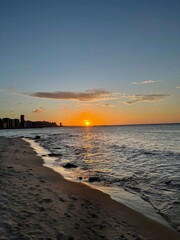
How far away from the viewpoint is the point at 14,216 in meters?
7.25

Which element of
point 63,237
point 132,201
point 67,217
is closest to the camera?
point 63,237

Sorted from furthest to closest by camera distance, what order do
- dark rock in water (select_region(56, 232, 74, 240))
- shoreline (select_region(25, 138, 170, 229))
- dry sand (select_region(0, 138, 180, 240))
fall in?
shoreline (select_region(25, 138, 170, 229)), dry sand (select_region(0, 138, 180, 240)), dark rock in water (select_region(56, 232, 74, 240))

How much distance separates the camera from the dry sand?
6.56m

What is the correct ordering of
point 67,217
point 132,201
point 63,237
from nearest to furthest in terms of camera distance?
point 63,237
point 67,217
point 132,201

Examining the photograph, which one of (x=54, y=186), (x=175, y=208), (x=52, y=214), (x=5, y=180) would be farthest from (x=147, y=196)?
(x=5, y=180)

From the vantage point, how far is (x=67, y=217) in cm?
787

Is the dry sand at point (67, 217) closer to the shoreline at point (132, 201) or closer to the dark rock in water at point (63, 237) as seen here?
the dark rock in water at point (63, 237)

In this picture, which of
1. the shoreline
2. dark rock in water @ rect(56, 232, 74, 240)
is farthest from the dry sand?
the shoreline

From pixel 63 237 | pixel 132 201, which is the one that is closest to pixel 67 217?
pixel 63 237

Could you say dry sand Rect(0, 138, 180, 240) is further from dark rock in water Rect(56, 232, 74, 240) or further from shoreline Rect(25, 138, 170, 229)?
shoreline Rect(25, 138, 170, 229)

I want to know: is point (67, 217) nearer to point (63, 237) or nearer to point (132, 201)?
point (63, 237)

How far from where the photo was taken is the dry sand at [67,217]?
258 inches

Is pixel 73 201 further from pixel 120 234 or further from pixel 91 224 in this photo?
pixel 120 234

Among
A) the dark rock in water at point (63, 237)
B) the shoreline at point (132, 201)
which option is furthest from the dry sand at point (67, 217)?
the shoreline at point (132, 201)
